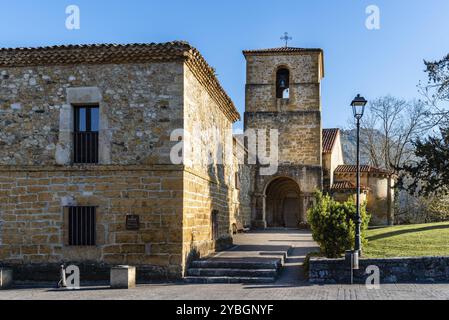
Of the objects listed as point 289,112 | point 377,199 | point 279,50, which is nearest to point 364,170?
point 377,199

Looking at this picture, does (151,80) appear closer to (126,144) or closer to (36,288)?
(126,144)

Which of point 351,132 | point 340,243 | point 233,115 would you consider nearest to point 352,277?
point 340,243

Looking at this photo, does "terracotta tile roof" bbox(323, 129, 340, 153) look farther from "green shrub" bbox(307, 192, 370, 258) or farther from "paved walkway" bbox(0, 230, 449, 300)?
"paved walkway" bbox(0, 230, 449, 300)

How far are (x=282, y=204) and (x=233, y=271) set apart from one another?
74.1ft

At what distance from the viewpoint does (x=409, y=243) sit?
15.9 meters

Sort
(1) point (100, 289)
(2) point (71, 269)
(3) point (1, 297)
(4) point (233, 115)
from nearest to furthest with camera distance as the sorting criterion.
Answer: (3) point (1, 297) → (1) point (100, 289) → (2) point (71, 269) → (4) point (233, 115)

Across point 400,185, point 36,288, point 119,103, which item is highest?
point 119,103

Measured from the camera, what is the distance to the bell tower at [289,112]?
31219mm

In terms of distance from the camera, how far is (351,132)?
46.7 m

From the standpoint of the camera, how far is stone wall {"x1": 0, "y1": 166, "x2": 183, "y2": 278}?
12516 millimetres

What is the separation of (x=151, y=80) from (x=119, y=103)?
100 cm

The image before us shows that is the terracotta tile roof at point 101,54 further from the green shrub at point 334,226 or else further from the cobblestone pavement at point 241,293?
the cobblestone pavement at point 241,293

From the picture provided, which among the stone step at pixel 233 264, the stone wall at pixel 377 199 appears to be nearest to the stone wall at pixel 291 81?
the stone wall at pixel 377 199

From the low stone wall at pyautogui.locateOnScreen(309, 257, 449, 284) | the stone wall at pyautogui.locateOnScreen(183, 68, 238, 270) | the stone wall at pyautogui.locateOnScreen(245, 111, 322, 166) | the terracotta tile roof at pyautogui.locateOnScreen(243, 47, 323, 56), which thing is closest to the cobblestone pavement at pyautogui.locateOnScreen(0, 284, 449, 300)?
the low stone wall at pyautogui.locateOnScreen(309, 257, 449, 284)
